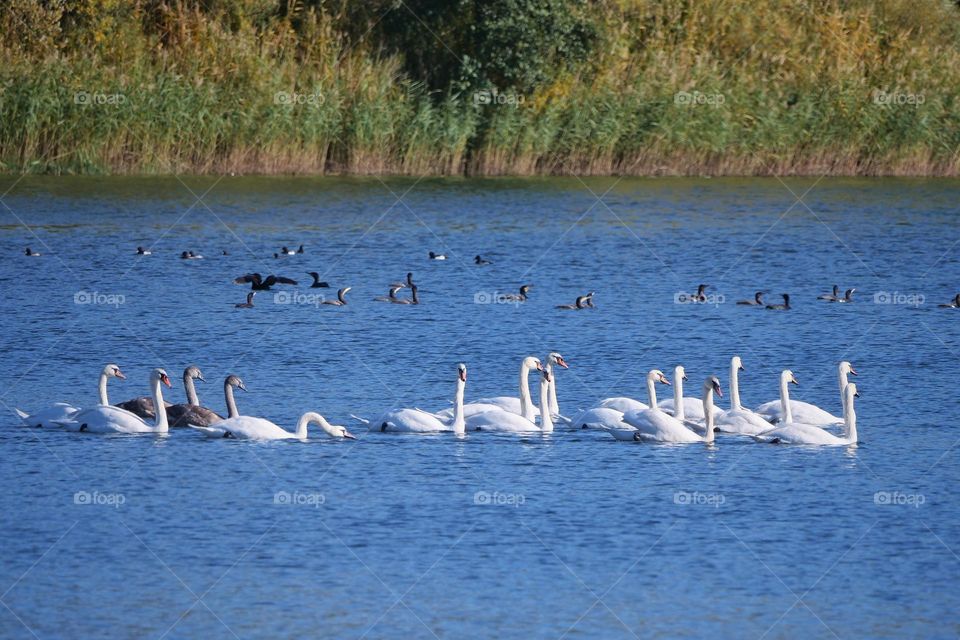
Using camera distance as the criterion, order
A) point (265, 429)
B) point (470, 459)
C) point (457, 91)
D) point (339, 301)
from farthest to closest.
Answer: point (457, 91)
point (339, 301)
point (265, 429)
point (470, 459)

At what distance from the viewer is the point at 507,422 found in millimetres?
16344

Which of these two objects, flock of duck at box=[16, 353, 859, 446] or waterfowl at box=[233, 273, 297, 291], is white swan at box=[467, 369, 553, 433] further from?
waterfowl at box=[233, 273, 297, 291]

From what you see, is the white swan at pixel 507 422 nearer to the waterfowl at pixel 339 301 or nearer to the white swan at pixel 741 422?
the white swan at pixel 741 422

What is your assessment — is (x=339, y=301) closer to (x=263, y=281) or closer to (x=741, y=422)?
(x=263, y=281)

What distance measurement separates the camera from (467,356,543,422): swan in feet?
55.3

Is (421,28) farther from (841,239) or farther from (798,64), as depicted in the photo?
(841,239)

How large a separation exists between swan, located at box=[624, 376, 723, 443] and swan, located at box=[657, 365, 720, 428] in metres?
0.55

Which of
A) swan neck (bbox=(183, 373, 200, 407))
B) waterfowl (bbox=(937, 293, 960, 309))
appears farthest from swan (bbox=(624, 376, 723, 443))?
waterfowl (bbox=(937, 293, 960, 309))

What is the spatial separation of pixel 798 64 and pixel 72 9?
1670cm

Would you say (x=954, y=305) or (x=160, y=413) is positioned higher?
(x=160, y=413)

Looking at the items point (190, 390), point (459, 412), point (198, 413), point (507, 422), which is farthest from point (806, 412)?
point (190, 390)

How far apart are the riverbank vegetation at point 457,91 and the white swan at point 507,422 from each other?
19.8 m

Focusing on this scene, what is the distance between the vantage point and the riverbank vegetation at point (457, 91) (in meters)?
34.9

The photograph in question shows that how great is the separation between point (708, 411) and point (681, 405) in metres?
0.85
